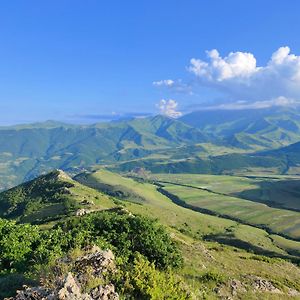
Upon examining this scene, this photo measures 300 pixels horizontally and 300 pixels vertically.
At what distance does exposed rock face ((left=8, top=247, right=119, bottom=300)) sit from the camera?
1989cm

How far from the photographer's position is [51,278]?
2225cm

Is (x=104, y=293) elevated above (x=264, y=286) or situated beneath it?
elevated above

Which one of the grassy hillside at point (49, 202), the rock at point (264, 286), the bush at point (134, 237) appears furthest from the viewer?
the grassy hillside at point (49, 202)

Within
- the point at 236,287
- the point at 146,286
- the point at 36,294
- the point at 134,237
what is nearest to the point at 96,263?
the point at 146,286

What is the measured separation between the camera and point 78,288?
2053 centimetres

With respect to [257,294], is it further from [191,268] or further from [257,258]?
[257,258]

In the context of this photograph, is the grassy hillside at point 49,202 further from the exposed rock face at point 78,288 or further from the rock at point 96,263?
the exposed rock face at point 78,288

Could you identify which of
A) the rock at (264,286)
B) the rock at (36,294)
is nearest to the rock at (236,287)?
the rock at (264,286)

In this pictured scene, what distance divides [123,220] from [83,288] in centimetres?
2792

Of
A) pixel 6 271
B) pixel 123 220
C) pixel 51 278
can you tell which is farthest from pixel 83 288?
pixel 123 220

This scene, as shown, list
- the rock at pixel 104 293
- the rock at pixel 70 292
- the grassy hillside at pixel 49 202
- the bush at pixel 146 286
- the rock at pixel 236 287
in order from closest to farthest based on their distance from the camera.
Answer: the rock at pixel 70 292 → the rock at pixel 104 293 → the bush at pixel 146 286 → the rock at pixel 236 287 → the grassy hillside at pixel 49 202

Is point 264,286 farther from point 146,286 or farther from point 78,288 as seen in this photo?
point 78,288

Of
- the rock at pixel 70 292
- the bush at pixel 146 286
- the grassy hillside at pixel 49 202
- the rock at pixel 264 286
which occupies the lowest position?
the grassy hillside at pixel 49 202

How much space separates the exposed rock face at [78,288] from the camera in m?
19.9
